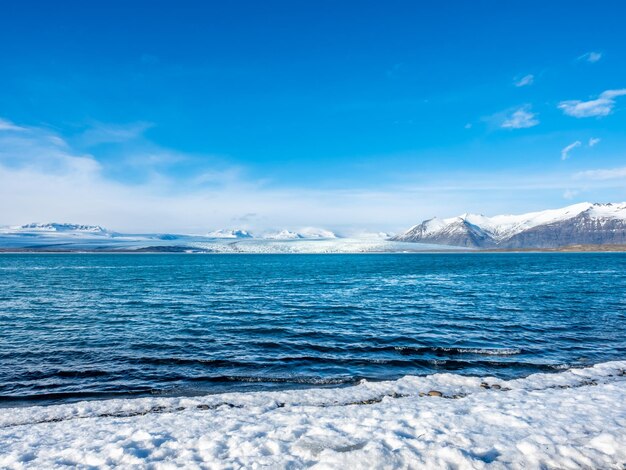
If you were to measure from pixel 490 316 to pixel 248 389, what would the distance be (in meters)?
21.8

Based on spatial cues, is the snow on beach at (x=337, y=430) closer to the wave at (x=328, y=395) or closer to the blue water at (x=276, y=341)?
the wave at (x=328, y=395)

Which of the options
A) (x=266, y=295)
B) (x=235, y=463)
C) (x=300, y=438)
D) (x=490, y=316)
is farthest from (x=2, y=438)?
(x=266, y=295)

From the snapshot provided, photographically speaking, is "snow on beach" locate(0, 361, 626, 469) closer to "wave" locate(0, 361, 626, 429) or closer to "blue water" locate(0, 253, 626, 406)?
"wave" locate(0, 361, 626, 429)

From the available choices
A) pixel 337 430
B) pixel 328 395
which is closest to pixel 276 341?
pixel 328 395

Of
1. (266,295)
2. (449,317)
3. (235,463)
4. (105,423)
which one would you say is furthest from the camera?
(266,295)

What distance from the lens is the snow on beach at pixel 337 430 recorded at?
788cm

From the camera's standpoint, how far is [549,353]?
19188mm

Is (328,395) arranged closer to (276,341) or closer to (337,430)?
(337,430)

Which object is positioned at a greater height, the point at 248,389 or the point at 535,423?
the point at 535,423

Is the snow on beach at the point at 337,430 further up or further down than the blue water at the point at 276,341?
further up

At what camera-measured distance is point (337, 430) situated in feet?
30.8

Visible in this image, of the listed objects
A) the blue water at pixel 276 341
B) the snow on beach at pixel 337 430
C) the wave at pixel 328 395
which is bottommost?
the blue water at pixel 276 341

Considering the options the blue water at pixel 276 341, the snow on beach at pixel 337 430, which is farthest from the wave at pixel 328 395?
the blue water at pixel 276 341

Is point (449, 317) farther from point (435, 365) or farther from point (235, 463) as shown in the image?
point (235, 463)
